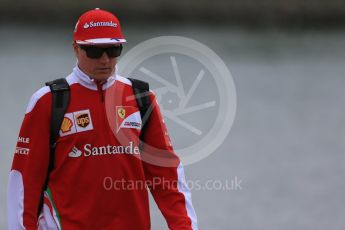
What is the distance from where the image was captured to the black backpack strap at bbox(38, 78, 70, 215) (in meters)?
4.57

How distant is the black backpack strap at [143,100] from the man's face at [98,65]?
0.50 feet

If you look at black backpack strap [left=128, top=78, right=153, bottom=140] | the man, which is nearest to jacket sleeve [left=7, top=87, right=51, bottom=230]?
the man

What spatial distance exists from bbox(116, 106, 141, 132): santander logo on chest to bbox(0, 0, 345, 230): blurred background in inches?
133

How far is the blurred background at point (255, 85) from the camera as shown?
8.77 meters

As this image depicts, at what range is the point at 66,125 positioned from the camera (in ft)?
15.1

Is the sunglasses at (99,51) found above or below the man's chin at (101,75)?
above

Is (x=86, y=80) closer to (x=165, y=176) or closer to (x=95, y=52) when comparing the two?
(x=95, y=52)

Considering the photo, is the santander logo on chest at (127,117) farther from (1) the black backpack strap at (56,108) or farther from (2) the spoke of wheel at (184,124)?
(2) the spoke of wheel at (184,124)

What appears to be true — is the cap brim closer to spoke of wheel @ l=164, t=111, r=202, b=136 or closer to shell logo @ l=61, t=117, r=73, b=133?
shell logo @ l=61, t=117, r=73, b=133

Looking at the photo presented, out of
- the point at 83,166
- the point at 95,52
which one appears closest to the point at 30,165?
the point at 83,166

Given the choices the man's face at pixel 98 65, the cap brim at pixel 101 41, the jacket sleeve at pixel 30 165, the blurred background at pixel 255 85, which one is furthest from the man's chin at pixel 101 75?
the blurred background at pixel 255 85

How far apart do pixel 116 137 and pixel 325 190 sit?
484cm

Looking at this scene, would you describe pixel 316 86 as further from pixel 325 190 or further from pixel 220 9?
pixel 220 9

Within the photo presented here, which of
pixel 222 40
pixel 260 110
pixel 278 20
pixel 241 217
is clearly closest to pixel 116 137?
pixel 241 217
